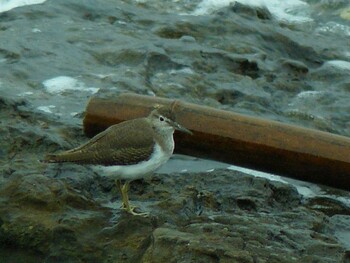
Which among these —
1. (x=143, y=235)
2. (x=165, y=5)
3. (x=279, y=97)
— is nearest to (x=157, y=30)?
(x=165, y=5)

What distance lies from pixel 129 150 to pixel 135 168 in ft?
0.53

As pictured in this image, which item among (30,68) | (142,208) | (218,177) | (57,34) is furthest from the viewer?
(57,34)

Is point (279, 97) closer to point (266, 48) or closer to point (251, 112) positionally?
point (251, 112)

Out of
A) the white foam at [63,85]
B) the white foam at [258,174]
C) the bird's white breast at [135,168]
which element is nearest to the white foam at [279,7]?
the white foam at [63,85]

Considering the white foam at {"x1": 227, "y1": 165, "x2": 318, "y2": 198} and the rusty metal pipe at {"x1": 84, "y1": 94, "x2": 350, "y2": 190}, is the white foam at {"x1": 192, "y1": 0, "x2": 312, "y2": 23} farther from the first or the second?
the rusty metal pipe at {"x1": 84, "y1": 94, "x2": 350, "y2": 190}

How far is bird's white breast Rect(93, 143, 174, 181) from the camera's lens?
7715 millimetres

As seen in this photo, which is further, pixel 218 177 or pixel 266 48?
pixel 266 48

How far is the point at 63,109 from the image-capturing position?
9.50 m

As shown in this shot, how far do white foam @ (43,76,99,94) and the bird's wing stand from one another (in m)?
2.19

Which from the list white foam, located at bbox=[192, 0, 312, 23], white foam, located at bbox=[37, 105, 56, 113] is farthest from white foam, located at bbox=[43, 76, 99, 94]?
white foam, located at bbox=[192, 0, 312, 23]

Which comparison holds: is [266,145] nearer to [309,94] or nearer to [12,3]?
[309,94]

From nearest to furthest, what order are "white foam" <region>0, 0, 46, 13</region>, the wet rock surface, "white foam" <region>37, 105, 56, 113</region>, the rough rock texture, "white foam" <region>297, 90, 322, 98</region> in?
1. the rough rock texture
2. the wet rock surface
3. "white foam" <region>37, 105, 56, 113</region>
4. "white foam" <region>297, 90, 322, 98</region>
5. "white foam" <region>0, 0, 46, 13</region>

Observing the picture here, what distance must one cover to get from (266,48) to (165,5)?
5.64 feet

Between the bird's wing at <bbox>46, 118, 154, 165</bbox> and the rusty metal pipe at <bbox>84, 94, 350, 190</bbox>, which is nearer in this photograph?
the bird's wing at <bbox>46, 118, 154, 165</bbox>
